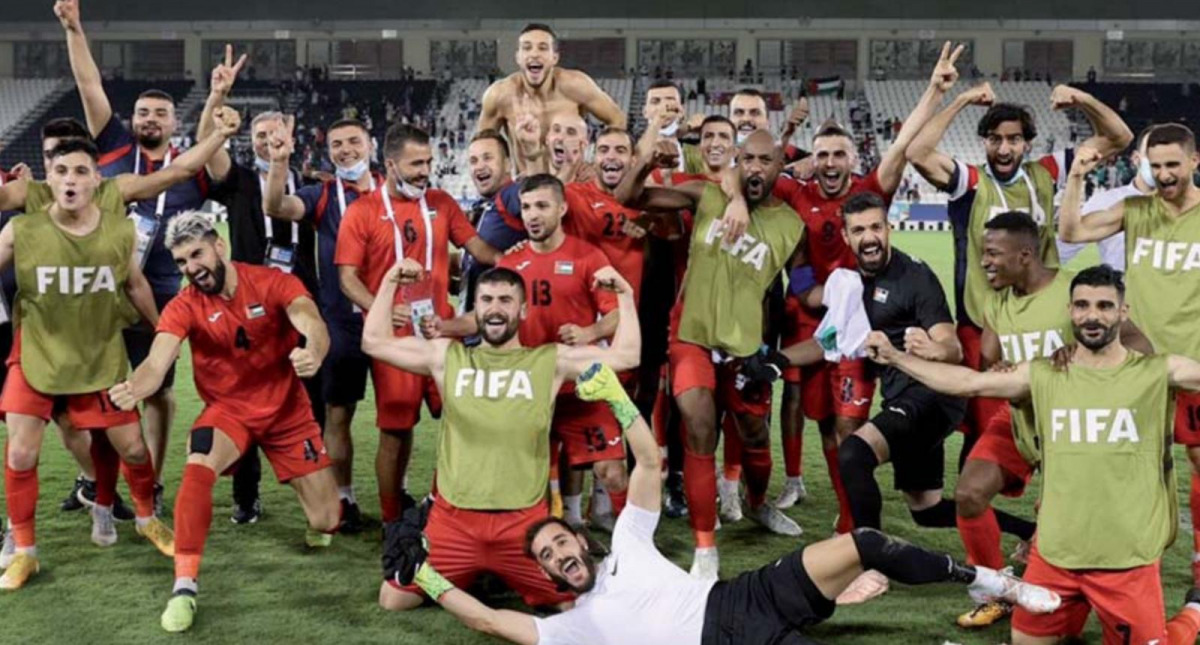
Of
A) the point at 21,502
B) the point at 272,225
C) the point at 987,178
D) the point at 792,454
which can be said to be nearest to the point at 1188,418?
the point at 987,178

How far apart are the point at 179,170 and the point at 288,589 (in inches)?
90.3

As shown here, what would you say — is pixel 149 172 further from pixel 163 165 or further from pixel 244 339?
pixel 244 339

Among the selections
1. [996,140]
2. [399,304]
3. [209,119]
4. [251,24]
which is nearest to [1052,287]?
[996,140]

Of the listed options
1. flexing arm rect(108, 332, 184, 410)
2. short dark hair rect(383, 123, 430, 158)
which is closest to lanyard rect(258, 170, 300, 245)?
short dark hair rect(383, 123, 430, 158)

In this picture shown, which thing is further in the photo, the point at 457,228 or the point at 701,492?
the point at 457,228

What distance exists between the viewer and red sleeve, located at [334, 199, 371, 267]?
7.05m

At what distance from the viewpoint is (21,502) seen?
645 centimetres

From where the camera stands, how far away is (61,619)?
5.89 m

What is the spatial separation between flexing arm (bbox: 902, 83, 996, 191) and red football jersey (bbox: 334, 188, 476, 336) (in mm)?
2514

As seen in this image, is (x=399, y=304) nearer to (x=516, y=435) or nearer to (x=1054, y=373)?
(x=516, y=435)

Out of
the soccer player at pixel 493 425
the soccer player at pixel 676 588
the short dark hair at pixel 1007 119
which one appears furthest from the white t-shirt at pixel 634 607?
the short dark hair at pixel 1007 119

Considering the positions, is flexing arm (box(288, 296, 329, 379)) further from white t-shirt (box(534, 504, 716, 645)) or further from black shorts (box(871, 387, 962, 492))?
black shorts (box(871, 387, 962, 492))

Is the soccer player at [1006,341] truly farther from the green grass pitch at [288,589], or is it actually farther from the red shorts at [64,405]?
the red shorts at [64,405]

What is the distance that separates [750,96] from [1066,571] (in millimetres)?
4098
